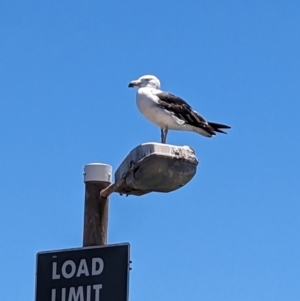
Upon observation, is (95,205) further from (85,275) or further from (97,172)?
(85,275)

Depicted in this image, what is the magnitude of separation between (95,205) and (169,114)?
3.22 meters

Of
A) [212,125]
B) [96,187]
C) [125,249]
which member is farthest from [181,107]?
[125,249]

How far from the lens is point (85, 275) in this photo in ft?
14.5

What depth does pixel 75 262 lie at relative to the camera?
4.48 m

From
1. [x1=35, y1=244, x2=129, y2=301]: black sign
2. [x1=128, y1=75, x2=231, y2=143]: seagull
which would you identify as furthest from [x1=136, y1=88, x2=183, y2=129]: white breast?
[x1=35, y1=244, x2=129, y2=301]: black sign

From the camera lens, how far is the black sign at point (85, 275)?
171 inches

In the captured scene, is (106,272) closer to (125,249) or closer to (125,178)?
(125,249)

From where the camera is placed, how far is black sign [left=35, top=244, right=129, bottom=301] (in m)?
4.36

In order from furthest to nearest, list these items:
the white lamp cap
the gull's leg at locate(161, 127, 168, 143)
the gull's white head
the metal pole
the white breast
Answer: the gull's white head → the white breast → the gull's leg at locate(161, 127, 168, 143) → the white lamp cap → the metal pole

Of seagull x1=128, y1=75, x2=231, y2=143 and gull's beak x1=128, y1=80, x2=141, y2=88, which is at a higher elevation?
gull's beak x1=128, y1=80, x2=141, y2=88

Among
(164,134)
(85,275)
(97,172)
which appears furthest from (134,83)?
(85,275)

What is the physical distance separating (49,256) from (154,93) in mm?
4128

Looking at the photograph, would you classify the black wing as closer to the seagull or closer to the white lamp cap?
the seagull

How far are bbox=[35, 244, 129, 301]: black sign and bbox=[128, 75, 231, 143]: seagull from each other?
3233 mm
